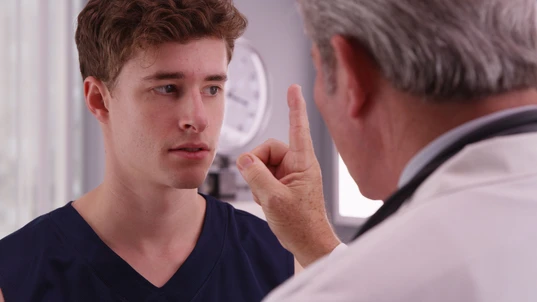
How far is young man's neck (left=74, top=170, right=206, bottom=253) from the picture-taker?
1477mm

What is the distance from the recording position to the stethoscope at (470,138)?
69 centimetres

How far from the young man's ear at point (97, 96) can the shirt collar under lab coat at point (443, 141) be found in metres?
0.92

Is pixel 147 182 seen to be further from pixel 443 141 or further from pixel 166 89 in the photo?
pixel 443 141

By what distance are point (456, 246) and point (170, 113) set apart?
2.94 feet

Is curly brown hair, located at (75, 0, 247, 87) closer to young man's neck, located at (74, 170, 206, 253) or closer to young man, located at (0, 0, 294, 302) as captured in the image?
young man, located at (0, 0, 294, 302)

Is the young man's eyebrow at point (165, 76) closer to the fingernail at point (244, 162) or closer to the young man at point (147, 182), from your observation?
the young man at point (147, 182)

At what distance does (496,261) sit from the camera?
62 centimetres

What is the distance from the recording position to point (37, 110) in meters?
2.75

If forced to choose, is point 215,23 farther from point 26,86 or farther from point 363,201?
point 363,201

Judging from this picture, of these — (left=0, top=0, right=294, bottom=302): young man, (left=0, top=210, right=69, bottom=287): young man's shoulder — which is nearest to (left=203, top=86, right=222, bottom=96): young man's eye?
(left=0, top=0, right=294, bottom=302): young man

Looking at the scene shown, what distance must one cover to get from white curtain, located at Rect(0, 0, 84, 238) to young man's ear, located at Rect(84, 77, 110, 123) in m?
1.32

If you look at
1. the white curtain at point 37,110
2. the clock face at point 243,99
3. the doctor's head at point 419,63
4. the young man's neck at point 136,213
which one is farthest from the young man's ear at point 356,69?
the clock face at point 243,99

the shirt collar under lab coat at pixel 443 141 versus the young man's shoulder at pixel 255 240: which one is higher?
the shirt collar under lab coat at pixel 443 141

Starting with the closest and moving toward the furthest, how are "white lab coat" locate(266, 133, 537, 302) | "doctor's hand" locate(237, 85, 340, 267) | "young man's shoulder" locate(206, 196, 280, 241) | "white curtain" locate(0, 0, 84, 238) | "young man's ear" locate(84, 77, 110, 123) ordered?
"white lab coat" locate(266, 133, 537, 302)
"doctor's hand" locate(237, 85, 340, 267)
"young man's ear" locate(84, 77, 110, 123)
"young man's shoulder" locate(206, 196, 280, 241)
"white curtain" locate(0, 0, 84, 238)
